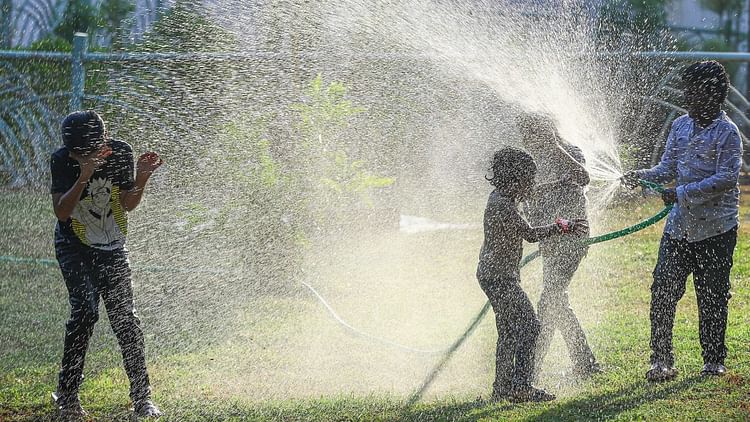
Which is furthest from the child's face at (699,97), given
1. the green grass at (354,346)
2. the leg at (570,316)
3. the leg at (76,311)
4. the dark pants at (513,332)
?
the leg at (76,311)

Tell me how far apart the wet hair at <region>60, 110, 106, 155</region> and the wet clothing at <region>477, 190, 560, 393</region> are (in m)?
2.20

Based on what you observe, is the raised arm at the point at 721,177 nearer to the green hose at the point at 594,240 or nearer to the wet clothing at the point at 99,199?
the green hose at the point at 594,240

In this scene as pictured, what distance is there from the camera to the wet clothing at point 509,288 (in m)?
5.34

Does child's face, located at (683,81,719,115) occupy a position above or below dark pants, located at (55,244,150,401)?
above

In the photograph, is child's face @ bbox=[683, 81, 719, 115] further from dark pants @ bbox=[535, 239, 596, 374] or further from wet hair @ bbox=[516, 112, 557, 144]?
dark pants @ bbox=[535, 239, 596, 374]

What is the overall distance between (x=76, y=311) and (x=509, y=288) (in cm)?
242

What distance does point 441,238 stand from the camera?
10.8m

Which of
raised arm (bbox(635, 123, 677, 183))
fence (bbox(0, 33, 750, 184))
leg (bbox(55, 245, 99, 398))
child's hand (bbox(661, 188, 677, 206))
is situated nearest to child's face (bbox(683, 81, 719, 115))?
raised arm (bbox(635, 123, 677, 183))

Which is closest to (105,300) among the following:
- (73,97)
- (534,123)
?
(534,123)

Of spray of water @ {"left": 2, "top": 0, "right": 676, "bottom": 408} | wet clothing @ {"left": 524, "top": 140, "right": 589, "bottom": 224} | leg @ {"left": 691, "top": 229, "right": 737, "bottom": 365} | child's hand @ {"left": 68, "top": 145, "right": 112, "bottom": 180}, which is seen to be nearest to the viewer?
child's hand @ {"left": 68, "top": 145, "right": 112, "bottom": 180}

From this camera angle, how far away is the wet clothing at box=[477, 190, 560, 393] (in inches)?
210

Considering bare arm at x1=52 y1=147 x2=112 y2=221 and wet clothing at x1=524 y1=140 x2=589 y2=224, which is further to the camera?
wet clothing at x1=524 y1=140 x2=589 y2=224

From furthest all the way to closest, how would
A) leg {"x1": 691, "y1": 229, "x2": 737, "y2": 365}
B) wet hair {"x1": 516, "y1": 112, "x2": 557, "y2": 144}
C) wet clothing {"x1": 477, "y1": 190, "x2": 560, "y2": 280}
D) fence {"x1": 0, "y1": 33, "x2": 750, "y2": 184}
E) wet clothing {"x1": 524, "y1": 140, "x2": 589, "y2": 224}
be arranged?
fence {"x1": 0, "y1": 33, "x2": 750, "y2": 184} < wet hair {"x1": 516, "y1": 112, "x2": 557, "y2": 144} < wet clothing {"x1": 524, "y1": 140, "x2": 589, "y2": 224} < leg {"x1": 691, "y1": 229, "x2": 737, "y2": 365} < wet clothing {"x1": 477, "y1": 190, "x2": 560, "y2": 280}

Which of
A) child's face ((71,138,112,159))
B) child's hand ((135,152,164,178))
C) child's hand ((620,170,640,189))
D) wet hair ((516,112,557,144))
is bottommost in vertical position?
child's hand ((620,170,640,189))
